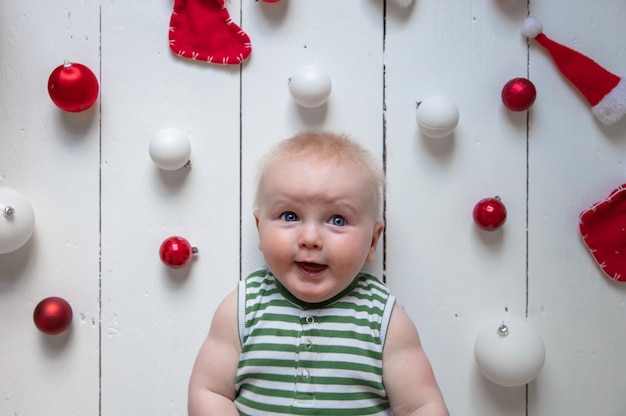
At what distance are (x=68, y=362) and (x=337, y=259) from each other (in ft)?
1.45

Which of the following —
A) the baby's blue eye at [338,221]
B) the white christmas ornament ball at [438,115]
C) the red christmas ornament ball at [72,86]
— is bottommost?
the baby's blue eye at [338,221]

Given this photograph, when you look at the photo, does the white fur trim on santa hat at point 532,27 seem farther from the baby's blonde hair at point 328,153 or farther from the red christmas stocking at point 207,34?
the red christmas stocking at point 207,34

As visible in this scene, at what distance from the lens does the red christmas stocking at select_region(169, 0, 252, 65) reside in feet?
3.10

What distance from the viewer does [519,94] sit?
3.02ft

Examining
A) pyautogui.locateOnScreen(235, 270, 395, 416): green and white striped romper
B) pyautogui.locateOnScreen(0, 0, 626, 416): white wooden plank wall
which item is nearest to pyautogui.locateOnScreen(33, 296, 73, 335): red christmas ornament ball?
pyautogui.locateOnScreen(0, 0, 626, 416): white wooden plank wall

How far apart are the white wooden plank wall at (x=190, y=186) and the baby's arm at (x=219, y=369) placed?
88mm

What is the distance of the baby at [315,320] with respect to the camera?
2.68 feet

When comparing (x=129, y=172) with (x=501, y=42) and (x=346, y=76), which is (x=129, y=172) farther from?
(x=501, y=42)

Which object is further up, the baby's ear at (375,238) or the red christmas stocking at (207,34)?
the red christmas stocking at (207,34)

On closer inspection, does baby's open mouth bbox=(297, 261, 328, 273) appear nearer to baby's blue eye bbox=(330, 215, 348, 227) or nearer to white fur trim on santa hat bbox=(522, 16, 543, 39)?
baby's blue eye bbox=(330, 215, 348, 227)

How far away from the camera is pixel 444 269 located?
3.14ft

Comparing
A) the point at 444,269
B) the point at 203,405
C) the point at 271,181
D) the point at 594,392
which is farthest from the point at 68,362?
the point at 594,392

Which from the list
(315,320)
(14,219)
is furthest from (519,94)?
(14,219)

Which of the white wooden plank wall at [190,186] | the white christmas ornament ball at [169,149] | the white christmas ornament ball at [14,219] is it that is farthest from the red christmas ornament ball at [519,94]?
the white christmas ornament ball at [14,219]
